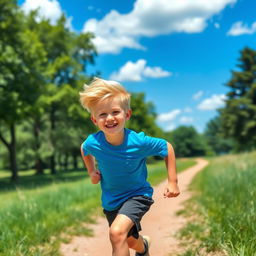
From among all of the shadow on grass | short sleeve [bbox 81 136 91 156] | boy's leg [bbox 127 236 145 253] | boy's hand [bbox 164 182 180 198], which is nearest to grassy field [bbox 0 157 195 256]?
boy's leg [bbox 127 236 145 253]

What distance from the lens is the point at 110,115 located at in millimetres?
3139

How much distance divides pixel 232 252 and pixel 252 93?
43.4m

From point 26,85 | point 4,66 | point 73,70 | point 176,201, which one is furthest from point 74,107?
point 176,201

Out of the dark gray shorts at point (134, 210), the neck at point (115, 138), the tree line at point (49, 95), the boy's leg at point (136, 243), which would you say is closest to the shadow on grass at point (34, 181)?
the tree line at point (49, 95)

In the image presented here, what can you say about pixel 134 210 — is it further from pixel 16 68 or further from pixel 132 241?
pixel 16 68

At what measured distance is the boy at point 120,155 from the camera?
3.14m

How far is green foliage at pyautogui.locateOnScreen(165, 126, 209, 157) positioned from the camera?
9814 centimetres

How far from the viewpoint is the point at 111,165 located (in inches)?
130

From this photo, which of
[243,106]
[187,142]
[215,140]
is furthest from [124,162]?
[215,140]

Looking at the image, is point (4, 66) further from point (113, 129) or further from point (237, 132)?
point (237, 132)

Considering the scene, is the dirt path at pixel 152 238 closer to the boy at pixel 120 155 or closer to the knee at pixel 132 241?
the knee at pixel 132 241

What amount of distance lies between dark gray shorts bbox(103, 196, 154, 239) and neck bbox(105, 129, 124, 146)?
534 millimetres

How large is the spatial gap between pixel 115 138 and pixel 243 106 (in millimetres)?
43172

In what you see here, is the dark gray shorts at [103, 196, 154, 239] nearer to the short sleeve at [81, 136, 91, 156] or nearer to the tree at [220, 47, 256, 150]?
the short sleeve at [81, 136, 91, 156]
